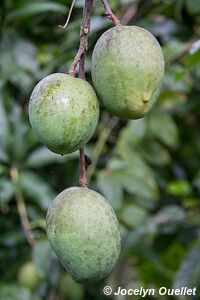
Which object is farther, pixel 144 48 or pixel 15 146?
pixel 15 146

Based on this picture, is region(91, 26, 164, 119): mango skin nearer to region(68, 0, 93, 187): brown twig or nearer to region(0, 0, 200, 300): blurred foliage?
region(68, 0, 93, 187): brown twig

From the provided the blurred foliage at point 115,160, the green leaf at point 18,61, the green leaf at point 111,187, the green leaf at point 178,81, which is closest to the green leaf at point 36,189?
the blurred foliage at point 115,160

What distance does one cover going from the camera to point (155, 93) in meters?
0.78

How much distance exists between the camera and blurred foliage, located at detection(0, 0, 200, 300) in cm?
152

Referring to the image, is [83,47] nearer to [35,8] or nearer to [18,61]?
[35,8]

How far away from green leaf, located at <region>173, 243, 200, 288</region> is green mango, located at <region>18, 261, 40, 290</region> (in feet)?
1.19

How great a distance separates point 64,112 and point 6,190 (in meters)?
0.79

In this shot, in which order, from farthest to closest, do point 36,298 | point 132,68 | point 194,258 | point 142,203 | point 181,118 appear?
point 181,118 → point 142,203 → point 36,298 → point 194,258 → point 132,68

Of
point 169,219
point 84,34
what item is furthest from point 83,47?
point 169,219

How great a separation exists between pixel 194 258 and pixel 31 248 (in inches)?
17.3

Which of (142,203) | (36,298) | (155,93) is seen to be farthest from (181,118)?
(155,93)

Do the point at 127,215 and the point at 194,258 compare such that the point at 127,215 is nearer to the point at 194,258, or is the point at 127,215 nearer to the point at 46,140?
the point at 194,258

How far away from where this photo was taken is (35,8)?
155 cm

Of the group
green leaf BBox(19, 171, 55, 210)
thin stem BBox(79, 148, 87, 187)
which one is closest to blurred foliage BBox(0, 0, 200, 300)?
green leaf BBox(19, 171, 55, 210)
